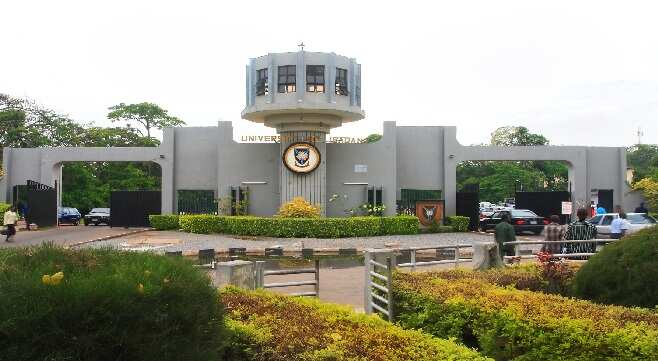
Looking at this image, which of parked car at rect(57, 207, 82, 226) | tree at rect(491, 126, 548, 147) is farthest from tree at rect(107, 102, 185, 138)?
tree at rect(491, 126, 548, 147)

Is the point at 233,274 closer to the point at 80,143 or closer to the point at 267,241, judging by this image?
the point at 267,241

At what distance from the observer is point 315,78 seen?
2634 cm

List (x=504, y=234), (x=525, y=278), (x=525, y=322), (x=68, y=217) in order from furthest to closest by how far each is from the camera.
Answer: (x=68, y=217) → (x=504, y=234) → (x=525, y=278) → (x=525, y=322)

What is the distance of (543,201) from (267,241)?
16547mm

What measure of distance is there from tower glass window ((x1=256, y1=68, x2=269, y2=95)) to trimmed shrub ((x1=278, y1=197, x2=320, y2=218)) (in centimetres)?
520

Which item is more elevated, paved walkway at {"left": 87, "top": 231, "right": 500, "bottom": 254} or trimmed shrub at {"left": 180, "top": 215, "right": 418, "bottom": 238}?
trimmed shrub at {"left": 180, "top": 215, "right": 418, "bottom": 238}

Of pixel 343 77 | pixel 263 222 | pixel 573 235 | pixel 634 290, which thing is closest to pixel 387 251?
pixel 634 290

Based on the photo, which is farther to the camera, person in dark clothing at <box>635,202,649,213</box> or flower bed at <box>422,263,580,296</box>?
person in dark clothing at <box>635,202,649,213</box>

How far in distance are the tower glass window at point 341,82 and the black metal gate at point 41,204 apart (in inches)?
A: 593

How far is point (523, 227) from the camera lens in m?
27.6

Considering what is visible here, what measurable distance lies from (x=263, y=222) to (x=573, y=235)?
15.1 metres

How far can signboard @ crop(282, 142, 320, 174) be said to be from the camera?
27.5 m

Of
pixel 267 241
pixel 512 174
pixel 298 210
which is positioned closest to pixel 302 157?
pixel 298 210

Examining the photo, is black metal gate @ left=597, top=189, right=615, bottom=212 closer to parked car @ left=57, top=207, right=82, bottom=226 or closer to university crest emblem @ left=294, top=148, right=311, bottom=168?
university crest emblem @ left=294, top=148, right=311, bottom=168
